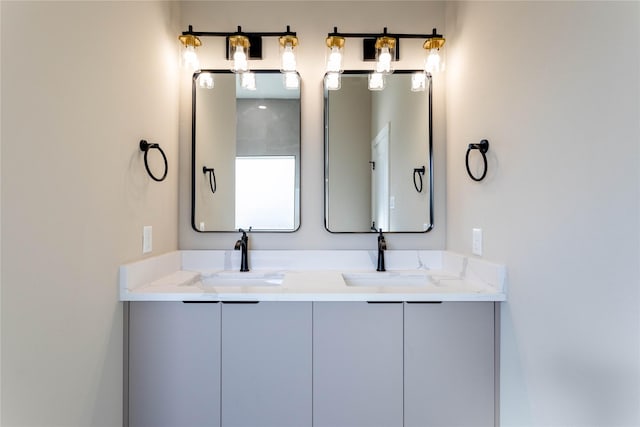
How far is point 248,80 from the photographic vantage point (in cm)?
172

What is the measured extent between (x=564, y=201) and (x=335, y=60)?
1259mm

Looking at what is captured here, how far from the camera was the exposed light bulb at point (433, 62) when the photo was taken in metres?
1.69

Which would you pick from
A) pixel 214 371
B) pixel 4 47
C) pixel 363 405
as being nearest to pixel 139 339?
pixel 214 371

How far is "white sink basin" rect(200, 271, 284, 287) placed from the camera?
1.62m

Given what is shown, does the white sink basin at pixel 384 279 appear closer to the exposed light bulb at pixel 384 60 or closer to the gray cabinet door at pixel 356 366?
the gray cabinet door at pixel 356 366

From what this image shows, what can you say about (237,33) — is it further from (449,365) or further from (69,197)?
(449,365)

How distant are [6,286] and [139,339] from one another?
1.95ft

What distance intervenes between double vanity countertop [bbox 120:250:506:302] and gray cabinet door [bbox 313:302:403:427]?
0.25 ft

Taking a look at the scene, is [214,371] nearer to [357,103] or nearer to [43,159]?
[43,159]

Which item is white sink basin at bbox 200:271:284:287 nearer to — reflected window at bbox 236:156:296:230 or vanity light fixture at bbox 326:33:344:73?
reflected window at bbox 236:156:296:230

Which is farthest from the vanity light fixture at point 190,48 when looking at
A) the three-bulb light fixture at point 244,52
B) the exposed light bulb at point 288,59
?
the exposed light bulb at point 288,59

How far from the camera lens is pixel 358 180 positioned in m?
1.74

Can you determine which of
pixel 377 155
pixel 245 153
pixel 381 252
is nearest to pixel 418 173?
pixel 377 155

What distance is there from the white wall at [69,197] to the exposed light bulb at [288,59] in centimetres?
63
